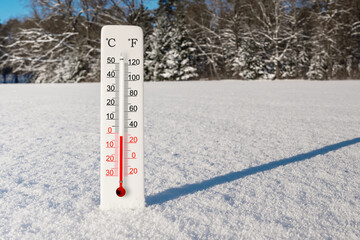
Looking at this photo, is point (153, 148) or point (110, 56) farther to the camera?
point (153, 148)

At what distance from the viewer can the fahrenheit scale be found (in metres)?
1.16

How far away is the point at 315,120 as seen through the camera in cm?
372

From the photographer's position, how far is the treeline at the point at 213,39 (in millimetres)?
19094

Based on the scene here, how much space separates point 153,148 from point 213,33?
21261 millimetres

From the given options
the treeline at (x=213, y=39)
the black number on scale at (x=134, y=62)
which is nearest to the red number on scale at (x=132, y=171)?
the black number on scale at (x=134, y=62)

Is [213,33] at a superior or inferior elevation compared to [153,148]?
superior

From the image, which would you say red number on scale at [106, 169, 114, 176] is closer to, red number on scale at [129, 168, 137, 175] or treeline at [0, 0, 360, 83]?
red number on scale at [129, 168, 137, 175]

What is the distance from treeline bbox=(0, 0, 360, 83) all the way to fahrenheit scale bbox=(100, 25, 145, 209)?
1833 cm

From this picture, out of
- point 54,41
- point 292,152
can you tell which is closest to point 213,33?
point 54,41

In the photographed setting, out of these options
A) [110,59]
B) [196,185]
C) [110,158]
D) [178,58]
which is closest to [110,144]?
[110,158]

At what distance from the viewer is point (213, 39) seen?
915 inches

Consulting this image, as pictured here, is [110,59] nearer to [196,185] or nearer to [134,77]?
[134,77]

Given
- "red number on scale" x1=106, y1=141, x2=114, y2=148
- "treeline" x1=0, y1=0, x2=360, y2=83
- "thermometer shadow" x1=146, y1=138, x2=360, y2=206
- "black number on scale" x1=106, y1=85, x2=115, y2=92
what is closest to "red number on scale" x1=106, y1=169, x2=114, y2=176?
"red number on scale" x1=106, y1=141, x2=114, y2=148

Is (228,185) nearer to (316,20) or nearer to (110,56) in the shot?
(110,56)
